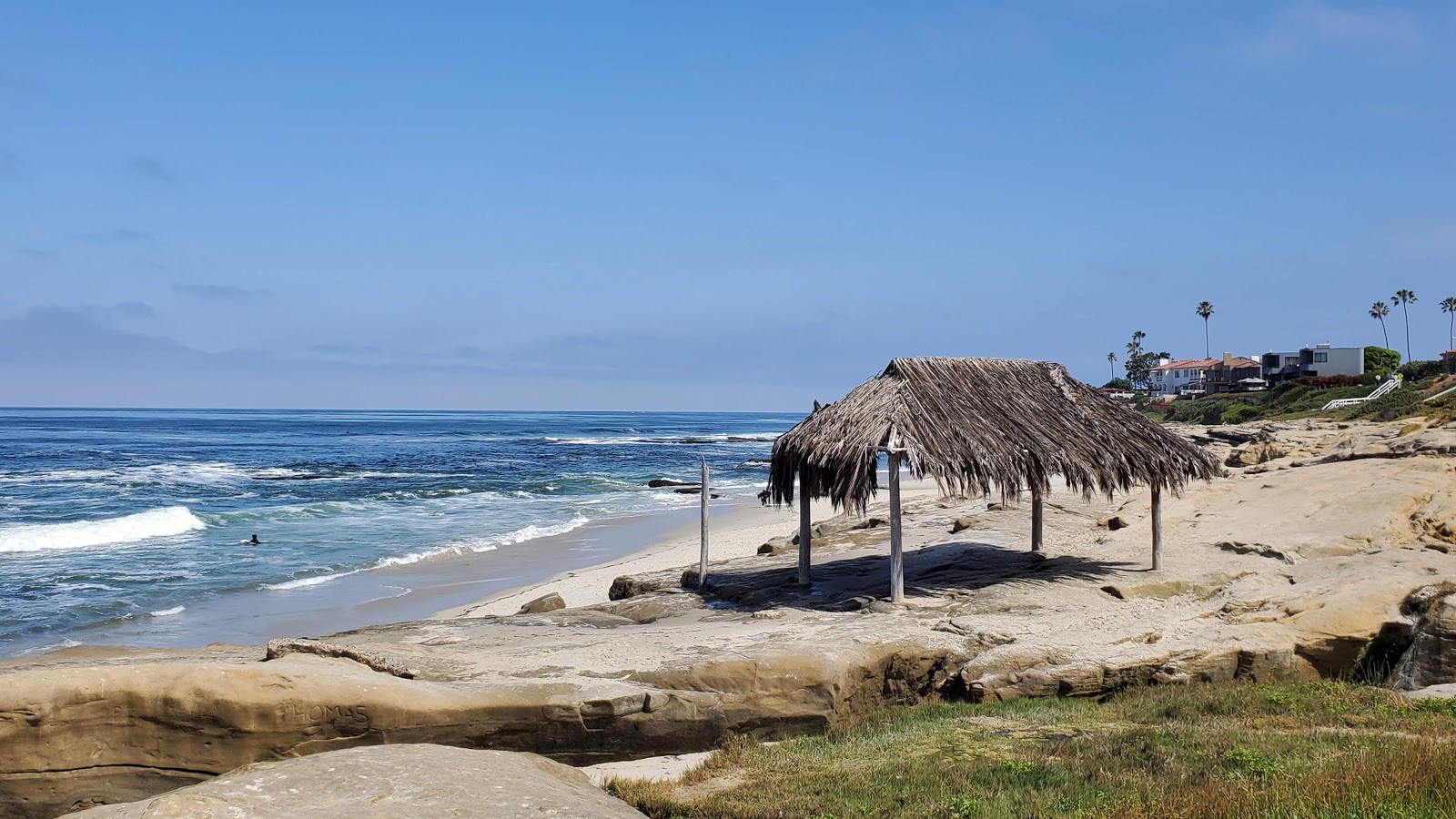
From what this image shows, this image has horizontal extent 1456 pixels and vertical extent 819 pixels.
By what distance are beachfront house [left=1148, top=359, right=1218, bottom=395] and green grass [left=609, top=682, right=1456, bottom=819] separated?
97304mm

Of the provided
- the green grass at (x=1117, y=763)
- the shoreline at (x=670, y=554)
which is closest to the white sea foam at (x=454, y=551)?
the shoreline at (x=670, y=554)

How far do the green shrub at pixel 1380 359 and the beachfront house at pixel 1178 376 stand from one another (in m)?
20.8

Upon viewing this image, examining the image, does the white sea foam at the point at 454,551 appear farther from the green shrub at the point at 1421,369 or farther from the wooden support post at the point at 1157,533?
the green shrub at the point at 1421,369

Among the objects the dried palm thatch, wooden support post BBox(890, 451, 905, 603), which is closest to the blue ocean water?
the dried palm thatch

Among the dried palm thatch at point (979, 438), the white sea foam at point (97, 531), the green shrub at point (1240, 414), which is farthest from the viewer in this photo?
the green shrub at point (1240, 414)

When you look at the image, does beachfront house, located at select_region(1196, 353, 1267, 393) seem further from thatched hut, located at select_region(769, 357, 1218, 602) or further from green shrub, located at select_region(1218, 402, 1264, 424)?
thatched hut, located at select_region(769, 357, 1218, 602)

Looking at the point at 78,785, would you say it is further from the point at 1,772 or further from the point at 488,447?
the point at 488,447

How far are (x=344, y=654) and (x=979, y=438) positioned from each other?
8.17 m

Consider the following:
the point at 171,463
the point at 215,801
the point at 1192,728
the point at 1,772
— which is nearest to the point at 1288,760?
the point at 1192,728

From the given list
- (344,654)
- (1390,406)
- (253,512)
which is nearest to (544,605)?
(344,654)

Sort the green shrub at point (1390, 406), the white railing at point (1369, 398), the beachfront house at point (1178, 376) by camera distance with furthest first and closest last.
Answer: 1. the beachfront house at point (1178, 376)
2. the white railing at point (1369, 398)
3. the green shrub at point (1390, 406)

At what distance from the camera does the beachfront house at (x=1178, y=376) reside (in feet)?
333

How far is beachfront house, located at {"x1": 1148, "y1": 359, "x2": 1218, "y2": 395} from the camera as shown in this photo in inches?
4001

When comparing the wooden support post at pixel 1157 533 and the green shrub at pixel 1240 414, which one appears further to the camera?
the green shrub at pixel 1240 414
